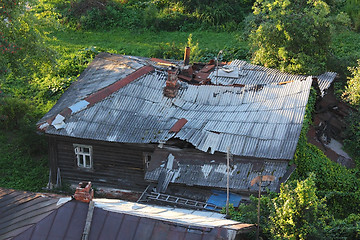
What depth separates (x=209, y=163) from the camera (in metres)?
15.2

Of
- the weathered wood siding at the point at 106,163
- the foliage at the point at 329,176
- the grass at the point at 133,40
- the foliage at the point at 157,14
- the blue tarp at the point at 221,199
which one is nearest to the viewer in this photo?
the blue tarp at the point at 221,199

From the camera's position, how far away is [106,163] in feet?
56.4

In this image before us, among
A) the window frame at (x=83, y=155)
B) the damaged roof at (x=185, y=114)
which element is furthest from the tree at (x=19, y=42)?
the window frame at (x=83, y=155)

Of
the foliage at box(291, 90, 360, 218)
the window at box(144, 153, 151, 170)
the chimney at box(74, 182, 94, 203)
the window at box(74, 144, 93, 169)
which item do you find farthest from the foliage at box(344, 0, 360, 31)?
the chimney at box(74, 182, 94, 203)

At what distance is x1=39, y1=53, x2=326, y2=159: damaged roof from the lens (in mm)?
15156

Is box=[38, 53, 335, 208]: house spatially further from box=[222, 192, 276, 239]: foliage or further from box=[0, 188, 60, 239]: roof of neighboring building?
box=[0, 188, 60, 239]: roof of neighboring building

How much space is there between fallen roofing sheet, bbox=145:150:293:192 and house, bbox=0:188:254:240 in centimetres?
366

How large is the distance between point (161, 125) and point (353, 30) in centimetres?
2126

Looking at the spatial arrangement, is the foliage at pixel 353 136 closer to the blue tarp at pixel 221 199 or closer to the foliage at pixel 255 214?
the blue tarp at pixel 221 199

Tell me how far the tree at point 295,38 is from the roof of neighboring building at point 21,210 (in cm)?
1466

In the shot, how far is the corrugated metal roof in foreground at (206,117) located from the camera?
49.5ft

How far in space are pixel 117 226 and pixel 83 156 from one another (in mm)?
7273

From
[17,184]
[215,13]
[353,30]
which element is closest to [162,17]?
[215,13]

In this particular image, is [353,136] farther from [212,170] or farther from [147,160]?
[147,160]
